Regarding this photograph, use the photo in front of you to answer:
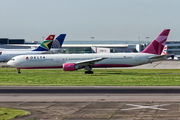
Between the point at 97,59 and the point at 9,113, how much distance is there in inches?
1488

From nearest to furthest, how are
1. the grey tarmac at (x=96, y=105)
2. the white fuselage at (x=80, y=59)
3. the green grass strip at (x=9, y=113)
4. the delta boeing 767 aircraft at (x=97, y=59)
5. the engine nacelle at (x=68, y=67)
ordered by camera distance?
the green grass strip at (x=9, y=113), the grey tarmac at (x=96, y=105), the engine nacelle at (x=68, y=67), the delta boeing 767 aircraft at (x=97, y=59), the white fuselage at (x=80, y=59)

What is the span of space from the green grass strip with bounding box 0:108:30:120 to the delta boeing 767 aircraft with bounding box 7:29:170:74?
119 feet

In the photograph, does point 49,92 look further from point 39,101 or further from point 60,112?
point 60,112

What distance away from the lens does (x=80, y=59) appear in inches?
2451

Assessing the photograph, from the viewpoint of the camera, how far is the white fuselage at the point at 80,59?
61.1 metres

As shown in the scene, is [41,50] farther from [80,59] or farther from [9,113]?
[9,113]

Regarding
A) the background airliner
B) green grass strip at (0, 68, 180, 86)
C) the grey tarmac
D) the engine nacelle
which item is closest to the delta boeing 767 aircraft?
the engine nacelle

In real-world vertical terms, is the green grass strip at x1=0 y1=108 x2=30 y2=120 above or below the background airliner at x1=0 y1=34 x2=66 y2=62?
below

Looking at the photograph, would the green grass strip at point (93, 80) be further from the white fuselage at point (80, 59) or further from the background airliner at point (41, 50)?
the background airliner at point (41, 50)

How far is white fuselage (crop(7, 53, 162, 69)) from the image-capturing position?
6106 centimetres

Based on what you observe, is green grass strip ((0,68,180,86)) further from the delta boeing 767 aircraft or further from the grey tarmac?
the grey tarmac

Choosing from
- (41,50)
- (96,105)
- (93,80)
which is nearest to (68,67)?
(93,80)

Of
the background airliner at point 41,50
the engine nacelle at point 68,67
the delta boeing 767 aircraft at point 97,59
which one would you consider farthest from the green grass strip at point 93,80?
the background airliner at point 41,50


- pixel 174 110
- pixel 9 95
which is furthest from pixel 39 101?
pixel 174 110
